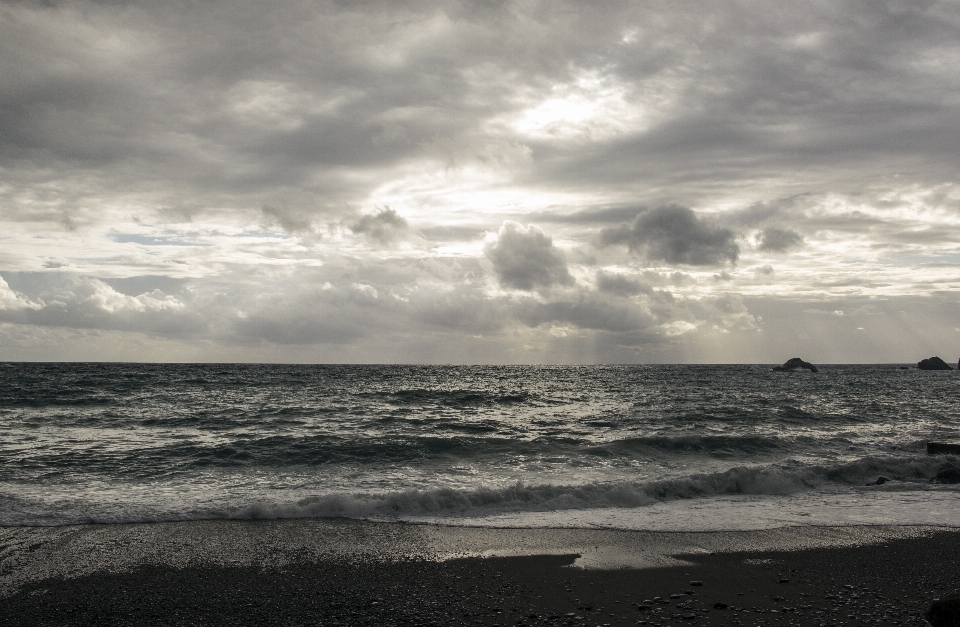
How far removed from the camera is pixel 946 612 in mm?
6523

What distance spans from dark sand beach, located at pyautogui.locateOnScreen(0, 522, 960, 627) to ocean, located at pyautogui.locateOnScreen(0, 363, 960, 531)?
1134mm

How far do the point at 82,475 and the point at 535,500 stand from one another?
12888 mm

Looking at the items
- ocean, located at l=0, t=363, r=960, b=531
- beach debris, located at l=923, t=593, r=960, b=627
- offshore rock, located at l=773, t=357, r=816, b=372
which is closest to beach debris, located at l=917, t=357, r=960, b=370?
offshore rock, located at l=773, t=357, r=816, b=372

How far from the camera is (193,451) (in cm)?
1970

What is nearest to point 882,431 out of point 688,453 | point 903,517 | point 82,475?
point 688,453

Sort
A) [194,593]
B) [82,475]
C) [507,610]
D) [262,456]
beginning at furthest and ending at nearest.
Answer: [262,456], [82,475], [194,593], [507,610]

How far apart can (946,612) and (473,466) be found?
1338 centimetres

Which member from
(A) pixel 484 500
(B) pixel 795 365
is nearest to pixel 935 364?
(B) pixel 795 365

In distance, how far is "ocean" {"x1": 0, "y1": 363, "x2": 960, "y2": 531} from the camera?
42.1 feet

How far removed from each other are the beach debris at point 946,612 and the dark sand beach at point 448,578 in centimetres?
51

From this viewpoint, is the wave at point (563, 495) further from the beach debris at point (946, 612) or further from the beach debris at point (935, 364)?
the beach debris at point (935, 364)

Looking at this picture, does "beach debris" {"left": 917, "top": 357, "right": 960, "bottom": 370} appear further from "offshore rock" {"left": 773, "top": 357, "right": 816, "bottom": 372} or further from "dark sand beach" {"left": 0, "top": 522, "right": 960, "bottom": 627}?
"dark sand beach" {"left": 0, "top": 522, "right": 960, "bottom": 627}

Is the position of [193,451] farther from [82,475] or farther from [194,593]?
[194,593]

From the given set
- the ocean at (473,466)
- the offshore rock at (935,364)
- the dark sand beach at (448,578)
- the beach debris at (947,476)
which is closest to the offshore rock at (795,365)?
the offshore rock at (935,364)
